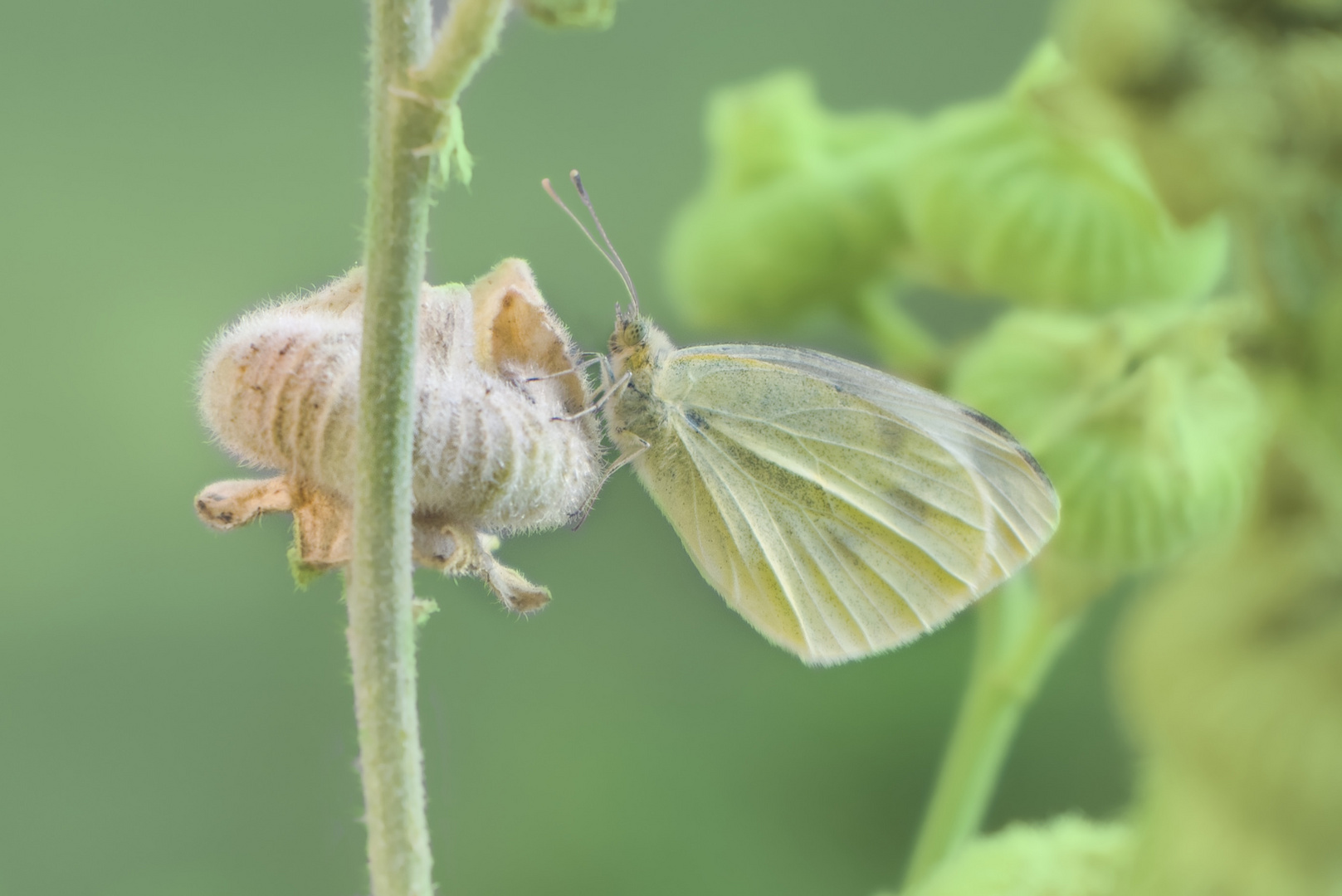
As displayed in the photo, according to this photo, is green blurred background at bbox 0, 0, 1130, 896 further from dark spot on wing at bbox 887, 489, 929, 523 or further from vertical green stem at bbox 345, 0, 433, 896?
vertical green stem at bbox 345, 0, 433, 896

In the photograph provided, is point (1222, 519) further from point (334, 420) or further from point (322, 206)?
point (322, 206)

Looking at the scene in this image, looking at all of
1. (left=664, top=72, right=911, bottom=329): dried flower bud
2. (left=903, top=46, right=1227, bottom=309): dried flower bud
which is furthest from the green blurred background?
(left=903, top=46, right=1227, bottom=309): dried flower bud

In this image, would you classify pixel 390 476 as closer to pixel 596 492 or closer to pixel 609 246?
pixel 596 492

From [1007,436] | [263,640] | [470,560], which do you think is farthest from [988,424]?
[263,640]

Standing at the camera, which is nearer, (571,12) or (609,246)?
(571,12)

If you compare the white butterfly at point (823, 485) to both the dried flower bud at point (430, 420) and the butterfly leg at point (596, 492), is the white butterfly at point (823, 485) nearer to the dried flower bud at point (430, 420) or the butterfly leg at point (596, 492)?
the butterfly leg at point (596, 492)

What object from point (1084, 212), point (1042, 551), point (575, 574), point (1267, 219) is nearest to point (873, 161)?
point (1084, 212)
